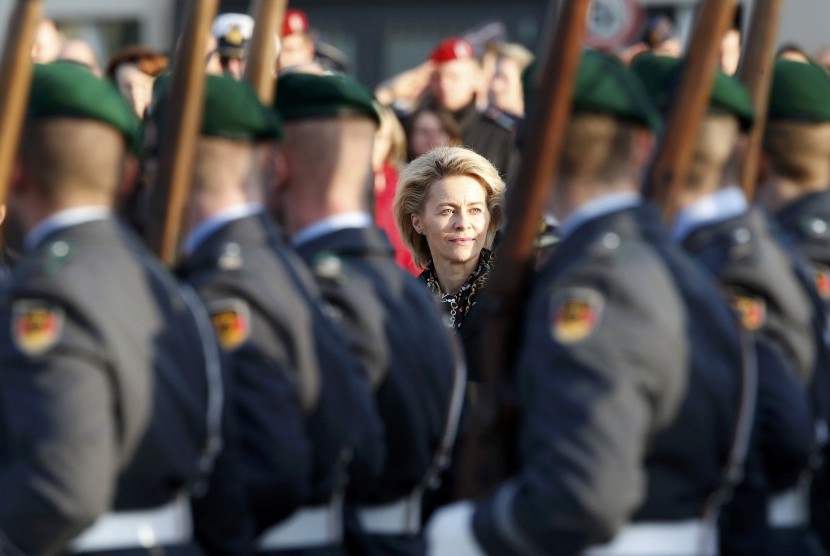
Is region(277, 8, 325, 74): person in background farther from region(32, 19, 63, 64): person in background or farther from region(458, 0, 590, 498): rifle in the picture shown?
region(458, 0, 590, 498): rifle

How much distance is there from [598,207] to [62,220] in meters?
1.09

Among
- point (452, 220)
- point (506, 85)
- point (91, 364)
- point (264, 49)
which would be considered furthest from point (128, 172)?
point (506, 85)

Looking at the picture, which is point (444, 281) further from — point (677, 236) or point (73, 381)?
point (73, 381)

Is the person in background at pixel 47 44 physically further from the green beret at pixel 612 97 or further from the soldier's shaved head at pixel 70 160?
the green beret at pixel 612 97

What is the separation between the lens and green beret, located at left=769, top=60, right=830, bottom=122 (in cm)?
499

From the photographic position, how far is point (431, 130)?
8.79 m

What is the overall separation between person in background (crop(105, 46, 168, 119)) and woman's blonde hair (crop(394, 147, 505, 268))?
1440 mm

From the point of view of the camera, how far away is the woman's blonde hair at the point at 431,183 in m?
6.64

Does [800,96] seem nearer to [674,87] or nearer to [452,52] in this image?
[674,87]

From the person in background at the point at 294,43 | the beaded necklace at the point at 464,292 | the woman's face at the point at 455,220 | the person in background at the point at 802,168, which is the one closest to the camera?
the person in background at the point at 802,168

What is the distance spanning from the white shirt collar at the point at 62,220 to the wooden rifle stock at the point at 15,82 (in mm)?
172

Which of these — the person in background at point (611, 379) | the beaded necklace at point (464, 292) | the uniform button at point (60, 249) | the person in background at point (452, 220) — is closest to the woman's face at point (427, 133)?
the person in background at point (452, 220)

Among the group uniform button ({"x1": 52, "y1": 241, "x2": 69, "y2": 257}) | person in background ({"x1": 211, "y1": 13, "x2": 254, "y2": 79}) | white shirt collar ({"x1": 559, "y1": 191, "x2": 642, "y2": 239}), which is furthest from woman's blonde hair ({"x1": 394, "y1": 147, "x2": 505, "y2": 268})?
uniform button ({"x1": 52, "y1": 241, "x2": 69, "y2": 257})

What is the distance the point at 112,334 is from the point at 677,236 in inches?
53.4
